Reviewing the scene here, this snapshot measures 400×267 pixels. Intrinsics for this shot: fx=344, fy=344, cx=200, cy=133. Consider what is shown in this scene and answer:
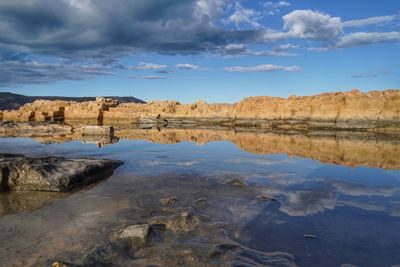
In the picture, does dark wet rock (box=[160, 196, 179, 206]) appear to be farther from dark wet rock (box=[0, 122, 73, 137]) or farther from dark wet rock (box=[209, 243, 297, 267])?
dark wet rock (box=[0, 122, 73, 137])

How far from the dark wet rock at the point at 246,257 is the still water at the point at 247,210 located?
140mm

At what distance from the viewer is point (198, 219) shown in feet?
18.0

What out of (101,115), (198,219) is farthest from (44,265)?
(101,115)

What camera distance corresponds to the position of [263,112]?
38.0m

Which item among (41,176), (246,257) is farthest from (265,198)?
(41,176)

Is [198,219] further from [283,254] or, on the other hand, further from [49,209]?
[49,209]

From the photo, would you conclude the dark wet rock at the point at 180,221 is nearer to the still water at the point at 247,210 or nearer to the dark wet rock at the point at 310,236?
the still water at the point at 247,210

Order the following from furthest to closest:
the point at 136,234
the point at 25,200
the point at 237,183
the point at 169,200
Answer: the point at 237,183 → the point at 25,200 → the point at 169,200 → the point at 136,234

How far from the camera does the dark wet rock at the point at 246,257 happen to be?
395 centimetres

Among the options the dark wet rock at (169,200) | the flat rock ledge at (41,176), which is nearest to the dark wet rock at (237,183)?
the dark wet rock at (169,200)

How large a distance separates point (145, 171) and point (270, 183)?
143 inches

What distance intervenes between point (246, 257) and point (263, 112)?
3474 cm

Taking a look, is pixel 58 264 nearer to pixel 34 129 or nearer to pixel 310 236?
pixel 310 236

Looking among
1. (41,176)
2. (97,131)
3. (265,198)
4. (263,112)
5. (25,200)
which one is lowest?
(25,200)
